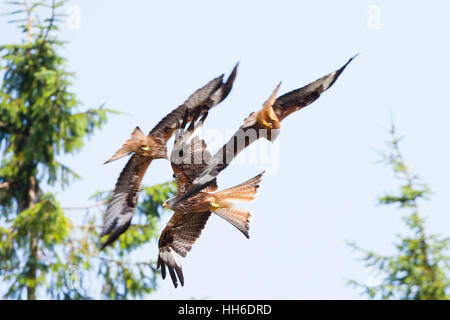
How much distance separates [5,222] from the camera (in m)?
17.5

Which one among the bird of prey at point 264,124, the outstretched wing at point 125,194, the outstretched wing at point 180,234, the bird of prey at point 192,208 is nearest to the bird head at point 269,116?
the bird of prey at point 264,124

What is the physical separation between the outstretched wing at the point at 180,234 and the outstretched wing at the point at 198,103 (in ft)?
2.60

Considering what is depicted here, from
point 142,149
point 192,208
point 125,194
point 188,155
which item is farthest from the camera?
point 125,194

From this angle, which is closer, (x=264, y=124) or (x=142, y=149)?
(x=264, y=124)

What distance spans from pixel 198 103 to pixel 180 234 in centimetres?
124

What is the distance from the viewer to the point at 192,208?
7738mm

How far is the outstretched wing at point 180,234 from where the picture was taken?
8.06 m

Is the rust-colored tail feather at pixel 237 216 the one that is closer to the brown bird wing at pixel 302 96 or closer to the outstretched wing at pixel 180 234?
the outstretched wing at pixel 180 234

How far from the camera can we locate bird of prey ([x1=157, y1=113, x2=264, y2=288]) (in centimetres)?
722

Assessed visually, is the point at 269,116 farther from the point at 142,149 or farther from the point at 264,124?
the point at 142,149

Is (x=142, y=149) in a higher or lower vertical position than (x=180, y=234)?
higher

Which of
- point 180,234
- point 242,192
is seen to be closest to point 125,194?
point 180,234

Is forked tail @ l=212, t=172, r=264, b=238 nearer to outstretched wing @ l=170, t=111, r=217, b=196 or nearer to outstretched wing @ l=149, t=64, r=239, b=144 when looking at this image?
outstretched wing @ l=170, t=111, r=217, b=196
